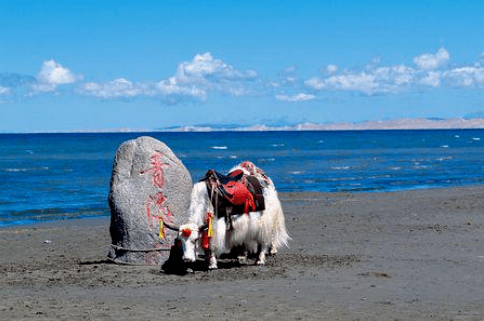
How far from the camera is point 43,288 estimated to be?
10.4 meters

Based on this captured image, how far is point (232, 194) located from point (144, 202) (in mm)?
1233

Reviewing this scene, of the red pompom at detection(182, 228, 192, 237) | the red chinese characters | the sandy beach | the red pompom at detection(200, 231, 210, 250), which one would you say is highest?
the red chinese characters

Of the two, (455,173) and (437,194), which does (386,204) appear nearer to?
(437,194)

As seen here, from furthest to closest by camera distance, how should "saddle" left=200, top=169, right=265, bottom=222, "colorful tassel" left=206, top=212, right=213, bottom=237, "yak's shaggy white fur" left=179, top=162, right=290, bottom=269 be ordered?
"saddle" left=200, top=169, right=265, bottom=222 → "colorful tassel" left=206, top=212, right=213, bottom=237 → "yak's shaggy white fur" left=179, top=162, right=290, bottom=269

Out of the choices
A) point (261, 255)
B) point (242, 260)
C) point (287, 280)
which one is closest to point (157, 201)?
point (242, 260)

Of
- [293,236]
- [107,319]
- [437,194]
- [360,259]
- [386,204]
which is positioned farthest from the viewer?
[437,194]

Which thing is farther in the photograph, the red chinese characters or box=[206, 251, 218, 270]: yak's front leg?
the red chinese characters

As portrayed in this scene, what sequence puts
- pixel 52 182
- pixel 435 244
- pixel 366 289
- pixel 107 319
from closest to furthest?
pixel 107 319
pixel 366 289
pixel 435 244
pixel 52 182

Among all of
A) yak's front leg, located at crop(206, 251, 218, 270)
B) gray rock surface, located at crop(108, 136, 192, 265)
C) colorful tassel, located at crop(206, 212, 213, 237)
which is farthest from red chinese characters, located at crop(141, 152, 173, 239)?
colorful tassel, located at crop(206, 212, 213, 237)

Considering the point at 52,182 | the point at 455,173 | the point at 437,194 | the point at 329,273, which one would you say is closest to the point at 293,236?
the point at 329,273

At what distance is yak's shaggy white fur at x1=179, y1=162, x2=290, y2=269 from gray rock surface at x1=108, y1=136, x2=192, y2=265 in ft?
2.09

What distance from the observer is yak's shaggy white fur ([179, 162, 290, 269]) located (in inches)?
443

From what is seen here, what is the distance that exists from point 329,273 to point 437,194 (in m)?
16.6

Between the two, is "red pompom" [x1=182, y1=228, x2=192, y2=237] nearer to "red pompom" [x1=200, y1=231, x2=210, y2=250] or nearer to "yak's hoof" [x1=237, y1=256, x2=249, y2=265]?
"red pompom" [x1=200, y1=231, x2=210, y2=250]
